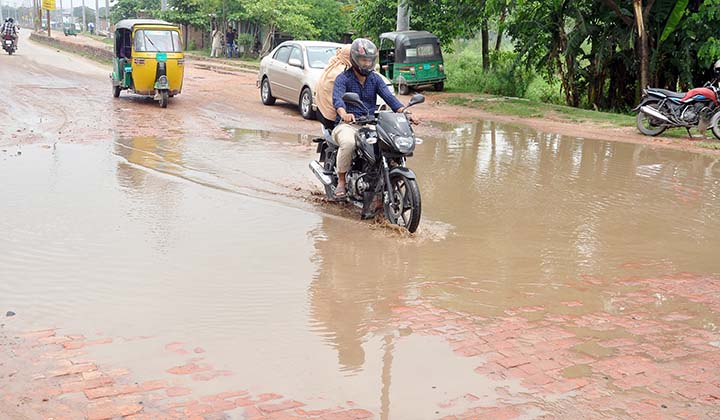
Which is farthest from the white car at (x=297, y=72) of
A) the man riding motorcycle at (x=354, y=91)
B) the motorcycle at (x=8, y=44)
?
the motorcycle at (x=8, y=44)

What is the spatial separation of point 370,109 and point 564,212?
8.09 feet

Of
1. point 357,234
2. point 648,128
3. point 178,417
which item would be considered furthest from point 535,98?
point 178,417

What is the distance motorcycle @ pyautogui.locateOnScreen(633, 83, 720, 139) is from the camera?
1434 cm

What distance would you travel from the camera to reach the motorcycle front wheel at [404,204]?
6988 mm

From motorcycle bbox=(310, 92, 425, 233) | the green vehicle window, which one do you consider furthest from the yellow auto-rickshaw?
motorcycle bbox=(310, 92, 425, 233)

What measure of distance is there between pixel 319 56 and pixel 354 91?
30.8 ft

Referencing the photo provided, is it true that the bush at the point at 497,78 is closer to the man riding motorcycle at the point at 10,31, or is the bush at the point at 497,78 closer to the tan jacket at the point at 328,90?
the tan jacket at the point at 328,90

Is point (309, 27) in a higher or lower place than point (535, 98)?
higher

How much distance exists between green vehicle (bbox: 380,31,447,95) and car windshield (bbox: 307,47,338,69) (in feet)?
22.4

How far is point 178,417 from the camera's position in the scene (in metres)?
3.68

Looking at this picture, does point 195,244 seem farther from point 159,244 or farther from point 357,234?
point 357,234

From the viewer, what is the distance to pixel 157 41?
1730cm

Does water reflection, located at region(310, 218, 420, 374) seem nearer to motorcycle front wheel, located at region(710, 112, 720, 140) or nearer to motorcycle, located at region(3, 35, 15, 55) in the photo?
motorcycle front wheel, located at region(710, 112, 720, 140)

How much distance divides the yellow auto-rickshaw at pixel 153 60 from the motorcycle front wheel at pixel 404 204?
419 inches
